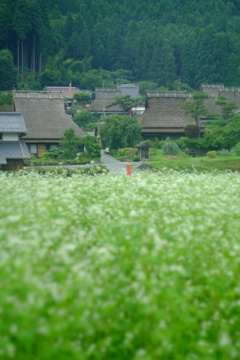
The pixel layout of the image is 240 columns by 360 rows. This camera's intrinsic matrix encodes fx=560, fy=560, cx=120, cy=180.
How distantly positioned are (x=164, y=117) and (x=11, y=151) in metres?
17.6

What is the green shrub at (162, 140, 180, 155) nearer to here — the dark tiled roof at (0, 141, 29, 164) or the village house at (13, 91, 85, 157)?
the village house at (13, 91, 85, 157)

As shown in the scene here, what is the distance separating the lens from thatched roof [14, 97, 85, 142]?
3512 centimetres

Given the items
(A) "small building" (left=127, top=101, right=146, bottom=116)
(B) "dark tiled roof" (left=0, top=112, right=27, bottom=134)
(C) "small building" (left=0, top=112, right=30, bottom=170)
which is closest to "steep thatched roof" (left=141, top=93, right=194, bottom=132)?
(A) "small building" (left=127, top=101, right=146, bottom=116)

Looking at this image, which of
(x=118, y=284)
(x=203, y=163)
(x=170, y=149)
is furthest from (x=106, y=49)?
(x=118, y=284)

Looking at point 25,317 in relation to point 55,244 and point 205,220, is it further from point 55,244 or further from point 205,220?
point 205,220

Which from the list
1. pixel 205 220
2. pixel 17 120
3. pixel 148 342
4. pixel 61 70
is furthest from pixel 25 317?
pixel 61 70

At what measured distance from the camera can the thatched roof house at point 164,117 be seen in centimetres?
4019

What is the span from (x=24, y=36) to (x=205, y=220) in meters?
64.9

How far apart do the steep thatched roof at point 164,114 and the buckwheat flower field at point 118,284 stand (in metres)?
32.6

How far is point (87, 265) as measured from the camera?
5547 mm

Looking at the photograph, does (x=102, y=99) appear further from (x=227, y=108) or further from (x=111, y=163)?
(x=111, y=163)

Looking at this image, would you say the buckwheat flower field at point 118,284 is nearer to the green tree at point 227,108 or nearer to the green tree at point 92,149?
the green tree at point 92,149

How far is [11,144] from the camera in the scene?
26375mm

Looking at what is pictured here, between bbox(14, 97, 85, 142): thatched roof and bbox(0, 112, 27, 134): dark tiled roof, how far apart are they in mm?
7169
